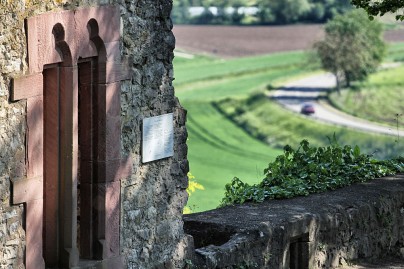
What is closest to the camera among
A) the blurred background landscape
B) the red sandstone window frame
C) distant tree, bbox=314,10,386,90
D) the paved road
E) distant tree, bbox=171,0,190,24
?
the red sandstone window frame

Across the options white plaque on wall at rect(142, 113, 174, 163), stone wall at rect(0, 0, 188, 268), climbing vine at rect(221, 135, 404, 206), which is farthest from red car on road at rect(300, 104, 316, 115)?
white plaque on wall at rect(142, 113, 174, 163)

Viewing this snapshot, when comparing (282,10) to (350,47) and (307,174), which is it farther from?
(307,174)

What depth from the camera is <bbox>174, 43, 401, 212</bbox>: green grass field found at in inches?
2173

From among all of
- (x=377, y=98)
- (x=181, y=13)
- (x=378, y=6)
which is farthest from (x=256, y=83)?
(x=378, y=6)

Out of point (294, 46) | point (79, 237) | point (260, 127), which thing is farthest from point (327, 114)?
point (79, 237)

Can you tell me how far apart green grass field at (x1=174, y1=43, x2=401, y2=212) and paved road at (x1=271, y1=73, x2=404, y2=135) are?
2.69 feet

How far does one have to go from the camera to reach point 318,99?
73.9 meters

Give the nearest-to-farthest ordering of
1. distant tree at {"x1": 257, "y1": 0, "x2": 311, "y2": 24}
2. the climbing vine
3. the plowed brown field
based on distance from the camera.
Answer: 1. the climbing vine
2. the plowed brown field
3. distant tree at {"x1": 257, "y1": 0, "x2": 311, "y2": 24}

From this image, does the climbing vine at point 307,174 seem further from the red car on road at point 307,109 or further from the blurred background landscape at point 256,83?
the red car on road at point 307,109

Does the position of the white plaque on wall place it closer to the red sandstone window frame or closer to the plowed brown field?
the red sandstone window frame

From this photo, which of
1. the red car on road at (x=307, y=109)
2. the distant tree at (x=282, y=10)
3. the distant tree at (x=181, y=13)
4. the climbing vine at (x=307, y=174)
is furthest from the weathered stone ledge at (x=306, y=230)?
the distant tree at (x=282, y=10)

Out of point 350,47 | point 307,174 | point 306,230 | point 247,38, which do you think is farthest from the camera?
point 247,38

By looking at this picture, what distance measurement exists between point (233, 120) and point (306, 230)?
57991mm

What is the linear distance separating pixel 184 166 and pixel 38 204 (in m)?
2.08
